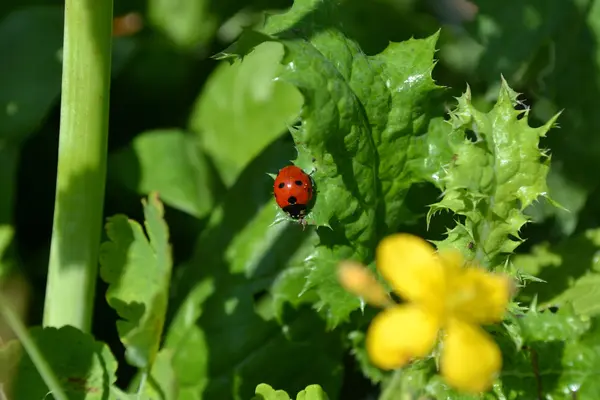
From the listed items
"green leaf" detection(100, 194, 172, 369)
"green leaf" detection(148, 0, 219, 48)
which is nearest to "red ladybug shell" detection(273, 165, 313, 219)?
"green leaf" detection(100, 194, 172, 369)

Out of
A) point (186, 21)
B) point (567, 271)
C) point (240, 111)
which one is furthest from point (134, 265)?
point (186, 21)

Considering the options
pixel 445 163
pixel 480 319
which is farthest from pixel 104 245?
pixel 480 319

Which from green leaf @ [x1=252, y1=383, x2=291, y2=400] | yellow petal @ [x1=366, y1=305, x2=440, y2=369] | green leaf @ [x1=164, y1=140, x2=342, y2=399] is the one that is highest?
yellow petal @ [x1=366, y1=305, x2=440, y2=369]

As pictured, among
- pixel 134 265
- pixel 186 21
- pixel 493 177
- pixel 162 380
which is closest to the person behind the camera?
pixel 162 380

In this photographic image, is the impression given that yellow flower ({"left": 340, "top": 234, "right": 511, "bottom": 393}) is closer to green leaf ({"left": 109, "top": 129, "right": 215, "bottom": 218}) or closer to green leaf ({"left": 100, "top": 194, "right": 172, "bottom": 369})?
green leaf ({"left": 100, "top": 194, "right": 172, "bottom": 369})

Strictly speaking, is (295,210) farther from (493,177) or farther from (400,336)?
(400,336)

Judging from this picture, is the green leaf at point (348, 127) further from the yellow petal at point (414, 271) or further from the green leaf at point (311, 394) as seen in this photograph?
the yellow petal at point (414, 271)

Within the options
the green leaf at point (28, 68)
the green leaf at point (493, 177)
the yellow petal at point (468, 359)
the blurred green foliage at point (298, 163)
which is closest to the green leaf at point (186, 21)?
the blurred green foliage at point (298, 163)
